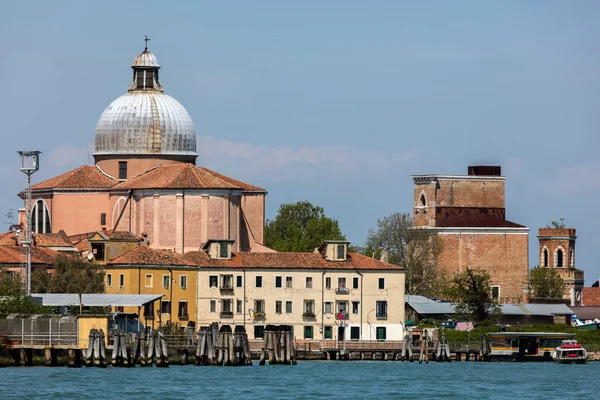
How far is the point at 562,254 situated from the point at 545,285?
12756 millimetres

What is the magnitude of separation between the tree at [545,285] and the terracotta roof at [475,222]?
3.36 metres

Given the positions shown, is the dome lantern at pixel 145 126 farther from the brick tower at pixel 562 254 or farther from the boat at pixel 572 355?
the brick tower at pixel 562 254

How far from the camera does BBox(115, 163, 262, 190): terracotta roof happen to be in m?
105

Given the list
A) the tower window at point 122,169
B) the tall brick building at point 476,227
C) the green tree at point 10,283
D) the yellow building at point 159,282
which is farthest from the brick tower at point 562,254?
the green tree at point 10,283

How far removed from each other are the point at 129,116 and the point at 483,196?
97.0ft

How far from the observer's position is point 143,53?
375 feet

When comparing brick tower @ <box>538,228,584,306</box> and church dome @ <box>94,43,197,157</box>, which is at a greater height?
church dome @ <box>94,43,197,157</box>

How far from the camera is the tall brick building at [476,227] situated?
5007 inches

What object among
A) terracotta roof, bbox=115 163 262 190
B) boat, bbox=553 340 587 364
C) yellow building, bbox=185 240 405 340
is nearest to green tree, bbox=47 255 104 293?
yellow building, bbox=185 240 405 340

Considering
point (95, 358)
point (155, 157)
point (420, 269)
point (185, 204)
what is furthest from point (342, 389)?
point (420, 269)

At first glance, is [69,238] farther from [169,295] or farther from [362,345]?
[362,345]

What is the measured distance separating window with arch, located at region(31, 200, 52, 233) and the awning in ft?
64.5

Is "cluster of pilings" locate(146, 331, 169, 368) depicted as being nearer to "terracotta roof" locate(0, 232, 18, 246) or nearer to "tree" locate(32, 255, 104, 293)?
"tree" locate(32, 255, 104, 293)

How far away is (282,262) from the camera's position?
98000 mm
